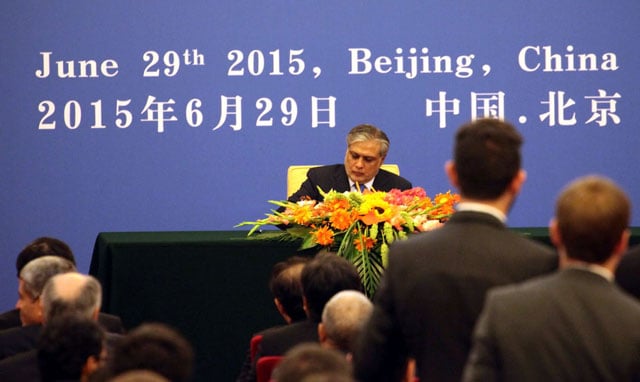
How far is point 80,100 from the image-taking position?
23.7ft

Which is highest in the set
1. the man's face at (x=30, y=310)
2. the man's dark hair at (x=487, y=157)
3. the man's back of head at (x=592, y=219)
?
the man's dark hair at (x=487, y=157)

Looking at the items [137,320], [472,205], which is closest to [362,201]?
[137,320]

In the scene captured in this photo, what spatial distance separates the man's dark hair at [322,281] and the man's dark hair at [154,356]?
1.18 meters

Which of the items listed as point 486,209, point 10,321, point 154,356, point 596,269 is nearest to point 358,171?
point 10,321

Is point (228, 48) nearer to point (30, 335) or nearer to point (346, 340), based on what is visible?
point (30, 335)

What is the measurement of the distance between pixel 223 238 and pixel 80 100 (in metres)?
2.55

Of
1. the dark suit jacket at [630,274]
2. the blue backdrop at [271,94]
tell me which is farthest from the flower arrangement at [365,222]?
the blue backdrop at [271,94]

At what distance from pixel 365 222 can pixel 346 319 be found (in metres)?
1.40

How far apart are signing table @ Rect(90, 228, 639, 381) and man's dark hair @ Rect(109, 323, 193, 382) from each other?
7.97 feet

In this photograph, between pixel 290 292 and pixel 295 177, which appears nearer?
pixel 290 292

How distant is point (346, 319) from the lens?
3.09m

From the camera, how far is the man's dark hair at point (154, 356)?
2373 mm

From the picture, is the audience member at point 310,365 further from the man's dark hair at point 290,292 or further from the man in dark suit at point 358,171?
the man in dark suit at point 358,171

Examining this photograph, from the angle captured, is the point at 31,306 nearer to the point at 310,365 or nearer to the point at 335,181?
the point at 310,365
